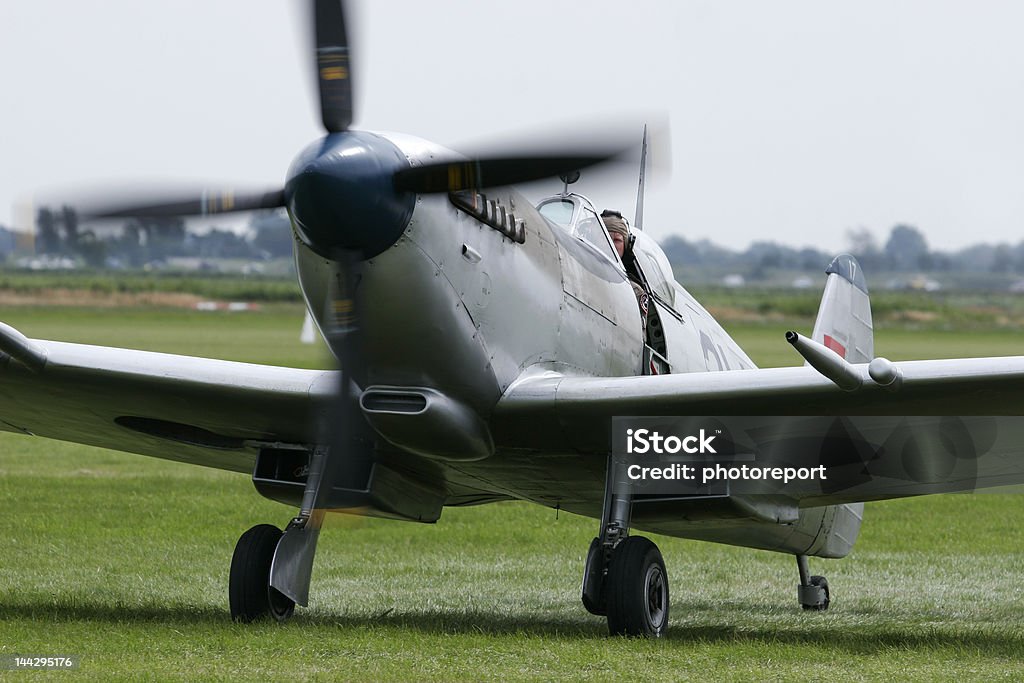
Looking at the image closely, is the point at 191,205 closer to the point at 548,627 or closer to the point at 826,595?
the point at 548,627

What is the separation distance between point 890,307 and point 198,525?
80853mm

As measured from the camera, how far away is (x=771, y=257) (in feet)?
469

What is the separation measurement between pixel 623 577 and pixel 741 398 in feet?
3.83

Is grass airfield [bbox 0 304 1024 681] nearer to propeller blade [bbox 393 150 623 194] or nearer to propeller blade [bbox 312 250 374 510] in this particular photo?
propeller blade [bbox 312 250 374 510]

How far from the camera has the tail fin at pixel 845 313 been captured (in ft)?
37.4

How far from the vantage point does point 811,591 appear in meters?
10.8

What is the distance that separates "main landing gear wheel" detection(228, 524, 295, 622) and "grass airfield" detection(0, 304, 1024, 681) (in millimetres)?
192

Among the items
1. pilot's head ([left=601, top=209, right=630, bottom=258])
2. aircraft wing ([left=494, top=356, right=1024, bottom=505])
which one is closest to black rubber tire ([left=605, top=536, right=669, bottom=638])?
aircraft wing ([left=494, top=356, right=1024, bottom=505])

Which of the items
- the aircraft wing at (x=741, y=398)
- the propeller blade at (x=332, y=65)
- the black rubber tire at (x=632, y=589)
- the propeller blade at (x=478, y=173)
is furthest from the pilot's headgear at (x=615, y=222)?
the propeller blade at (x=332, y=65)

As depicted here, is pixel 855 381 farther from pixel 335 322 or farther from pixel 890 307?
pixel 890 307

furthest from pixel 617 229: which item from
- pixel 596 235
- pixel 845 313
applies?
pixel 845 313

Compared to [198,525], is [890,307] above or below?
below

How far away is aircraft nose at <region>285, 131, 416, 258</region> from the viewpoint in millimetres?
6578

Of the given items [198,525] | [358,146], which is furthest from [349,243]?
[198,525]
